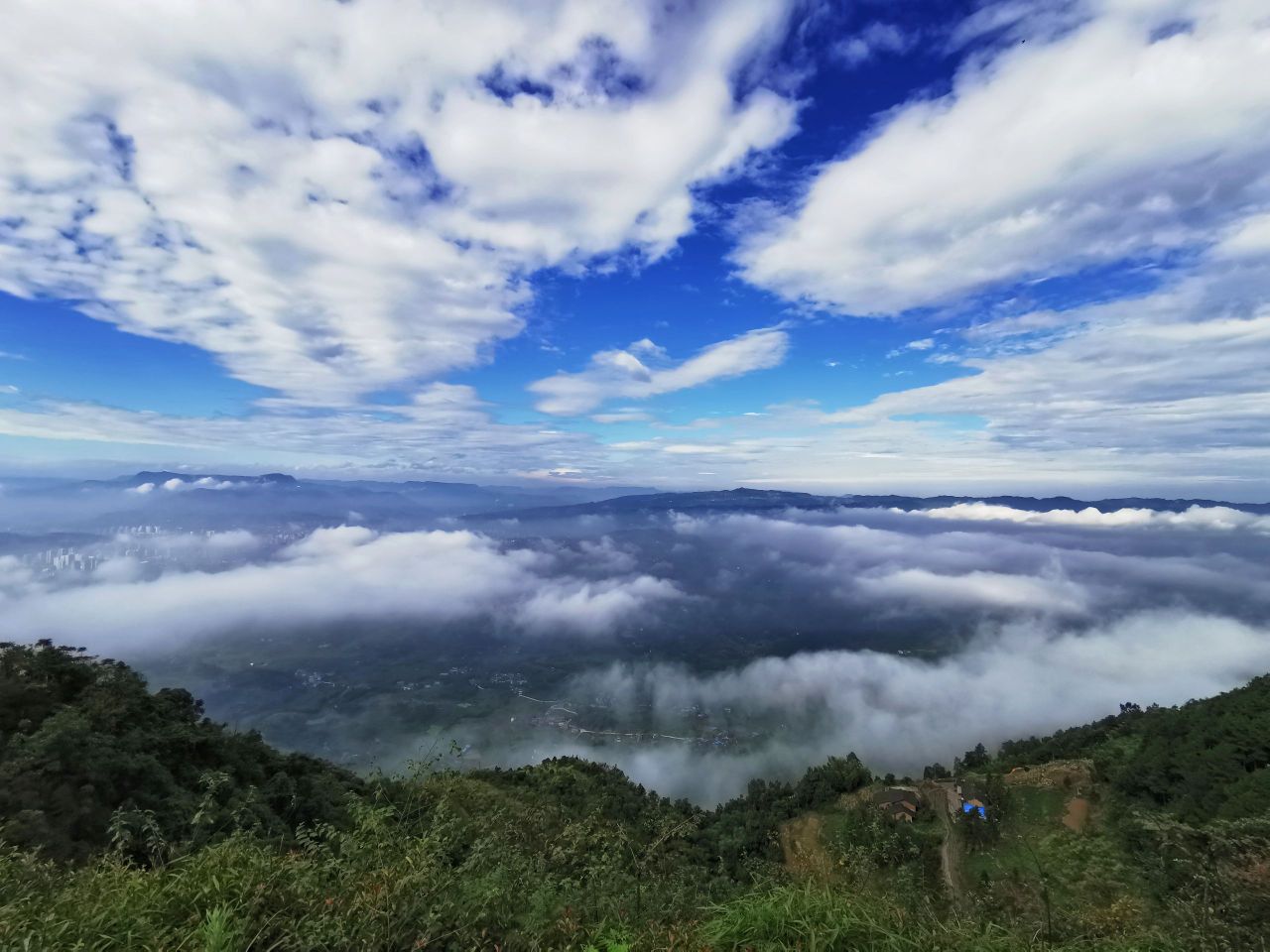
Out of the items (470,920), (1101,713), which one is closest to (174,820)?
(470,920)

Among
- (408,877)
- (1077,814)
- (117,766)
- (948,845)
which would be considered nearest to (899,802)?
(948,845)

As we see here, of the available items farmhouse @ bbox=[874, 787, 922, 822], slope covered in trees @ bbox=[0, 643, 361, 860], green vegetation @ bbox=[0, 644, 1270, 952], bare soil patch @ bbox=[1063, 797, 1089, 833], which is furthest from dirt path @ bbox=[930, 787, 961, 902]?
slope covered in trees @ bbox=[0, 643, 361, 860]

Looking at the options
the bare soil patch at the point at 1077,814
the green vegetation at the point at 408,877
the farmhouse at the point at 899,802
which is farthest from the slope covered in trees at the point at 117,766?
the bare soil patch at the point at 1077,814

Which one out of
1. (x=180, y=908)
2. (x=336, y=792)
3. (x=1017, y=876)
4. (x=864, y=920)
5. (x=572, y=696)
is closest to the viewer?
(x=180, y=908)

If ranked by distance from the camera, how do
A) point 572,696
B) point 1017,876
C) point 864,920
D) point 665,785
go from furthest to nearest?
point 572,696
point 665,785
point 1017,876
point 864,920

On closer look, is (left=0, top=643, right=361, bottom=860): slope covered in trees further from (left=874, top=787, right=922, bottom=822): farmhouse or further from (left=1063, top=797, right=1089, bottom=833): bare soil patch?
(left=1063, top=797, right=1089, bottom=833): bare soil patch

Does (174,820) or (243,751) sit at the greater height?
(174,820)

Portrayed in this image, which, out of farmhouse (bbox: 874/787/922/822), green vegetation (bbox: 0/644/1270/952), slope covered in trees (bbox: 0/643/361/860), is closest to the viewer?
green vegetation (bbox: 0/644/1270/952)

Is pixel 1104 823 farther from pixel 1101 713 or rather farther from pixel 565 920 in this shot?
pixel 1101 713

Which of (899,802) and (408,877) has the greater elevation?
(408,877)

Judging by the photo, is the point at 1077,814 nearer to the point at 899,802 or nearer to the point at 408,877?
the point at 899,802

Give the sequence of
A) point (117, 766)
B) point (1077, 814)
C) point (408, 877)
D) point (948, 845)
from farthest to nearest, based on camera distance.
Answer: point (1077, 814)
point (948, 845)
point (117, 766)
point (408, 877)
